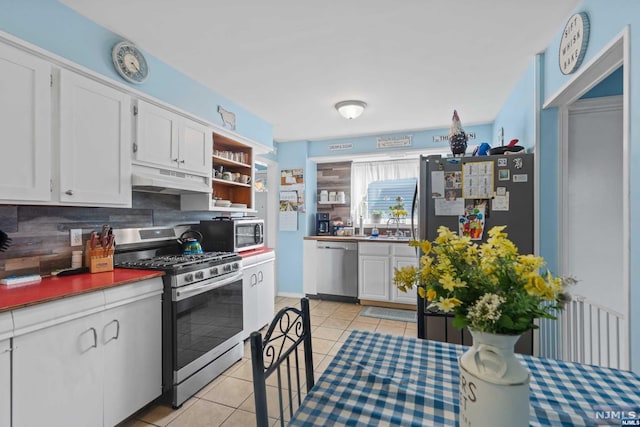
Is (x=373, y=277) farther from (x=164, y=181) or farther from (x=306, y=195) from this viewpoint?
(x=164, y=181)

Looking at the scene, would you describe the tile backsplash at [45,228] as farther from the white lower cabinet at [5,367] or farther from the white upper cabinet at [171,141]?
the white lower cabinet at [5,367]

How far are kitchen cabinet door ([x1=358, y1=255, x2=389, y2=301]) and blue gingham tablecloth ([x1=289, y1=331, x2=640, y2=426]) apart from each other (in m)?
2.99

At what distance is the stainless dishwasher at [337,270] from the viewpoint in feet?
14.1

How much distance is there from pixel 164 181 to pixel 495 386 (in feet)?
7.47

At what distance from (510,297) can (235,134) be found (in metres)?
2.98

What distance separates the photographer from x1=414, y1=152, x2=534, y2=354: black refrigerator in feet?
7.02

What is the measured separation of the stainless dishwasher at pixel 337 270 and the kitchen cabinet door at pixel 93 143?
2.86 metres

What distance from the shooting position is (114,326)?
1702 mm

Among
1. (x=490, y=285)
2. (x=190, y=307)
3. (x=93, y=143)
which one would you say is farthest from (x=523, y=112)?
(x=93, y=143)

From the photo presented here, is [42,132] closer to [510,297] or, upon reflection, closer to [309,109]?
[510,297]

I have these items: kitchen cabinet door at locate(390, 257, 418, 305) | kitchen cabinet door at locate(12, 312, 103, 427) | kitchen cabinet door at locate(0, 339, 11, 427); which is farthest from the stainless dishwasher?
kitchen cabinet door at locate(0, 339, 11, 427)

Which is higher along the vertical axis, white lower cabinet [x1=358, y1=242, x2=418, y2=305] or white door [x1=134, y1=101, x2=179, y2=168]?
white door [x1=134, y1=101, x2=179, y2=168]

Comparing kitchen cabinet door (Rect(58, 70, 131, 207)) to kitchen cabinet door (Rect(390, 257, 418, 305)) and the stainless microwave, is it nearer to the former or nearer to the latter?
the stainless microwave

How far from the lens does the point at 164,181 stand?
2.21 m
